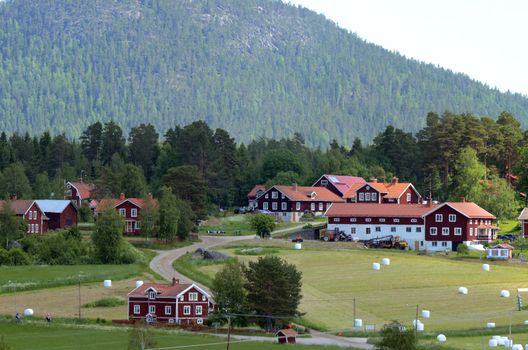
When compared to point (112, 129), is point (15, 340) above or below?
below

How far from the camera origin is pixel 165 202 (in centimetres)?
11819

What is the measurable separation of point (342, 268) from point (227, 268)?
22.6 meters

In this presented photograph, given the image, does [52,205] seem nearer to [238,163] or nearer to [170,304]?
[238,163]

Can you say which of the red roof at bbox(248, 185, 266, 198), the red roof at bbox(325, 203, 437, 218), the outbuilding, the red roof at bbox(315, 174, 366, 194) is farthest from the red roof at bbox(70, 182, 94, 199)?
the outbuilding

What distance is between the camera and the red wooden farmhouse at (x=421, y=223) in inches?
4483

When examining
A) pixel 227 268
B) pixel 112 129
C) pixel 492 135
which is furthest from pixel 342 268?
pixel 112 129

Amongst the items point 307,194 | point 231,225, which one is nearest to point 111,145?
point 307,194

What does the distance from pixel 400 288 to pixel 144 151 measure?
9065 cm

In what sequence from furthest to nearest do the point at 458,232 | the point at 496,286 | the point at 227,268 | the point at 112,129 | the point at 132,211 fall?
the point at 112,129, the point at 132,211, the point at 458,232, the point at 496,286, the point at 227,268

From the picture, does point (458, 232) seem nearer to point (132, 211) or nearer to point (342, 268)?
point (342, 268)

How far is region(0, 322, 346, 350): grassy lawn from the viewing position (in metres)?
63.4

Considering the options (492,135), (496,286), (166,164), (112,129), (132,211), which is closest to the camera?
(496,286)

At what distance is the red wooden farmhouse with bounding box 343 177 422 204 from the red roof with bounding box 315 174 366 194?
913 cm

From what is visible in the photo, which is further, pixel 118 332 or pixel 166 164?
pixel 166 164
